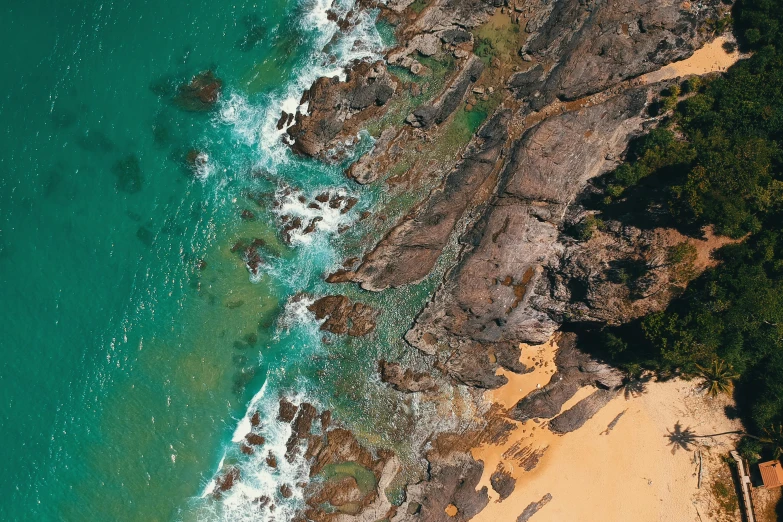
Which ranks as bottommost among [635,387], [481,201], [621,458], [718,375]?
[621,458]

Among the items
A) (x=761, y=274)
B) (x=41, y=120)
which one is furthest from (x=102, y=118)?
(x=761, y=274)

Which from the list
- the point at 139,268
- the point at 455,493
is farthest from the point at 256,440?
the point at 139,268

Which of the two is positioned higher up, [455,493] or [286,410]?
[286,410]

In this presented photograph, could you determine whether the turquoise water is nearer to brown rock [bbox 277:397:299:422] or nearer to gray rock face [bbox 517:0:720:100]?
brown rock [bbox 277:397:299:422]

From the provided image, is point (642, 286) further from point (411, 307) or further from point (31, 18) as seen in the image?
point (31, 18)

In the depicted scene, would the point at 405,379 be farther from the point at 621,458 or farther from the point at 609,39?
the point at 609,39

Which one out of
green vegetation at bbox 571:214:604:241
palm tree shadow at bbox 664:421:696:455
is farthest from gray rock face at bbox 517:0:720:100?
palm tree shadow at bbox 664:421:696:455

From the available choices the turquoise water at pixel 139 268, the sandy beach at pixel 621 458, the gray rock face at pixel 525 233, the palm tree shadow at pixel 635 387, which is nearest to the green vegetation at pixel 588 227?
the gray rock face at pixel 525 233
